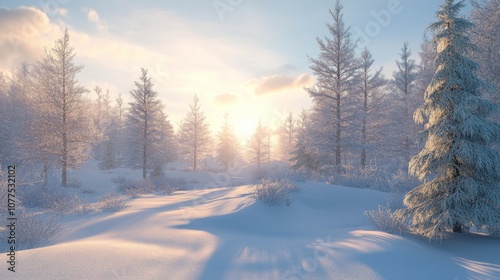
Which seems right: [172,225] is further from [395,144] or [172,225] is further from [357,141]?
[395,144]

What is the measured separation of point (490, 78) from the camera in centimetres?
1003

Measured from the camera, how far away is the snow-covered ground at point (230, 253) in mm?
3104

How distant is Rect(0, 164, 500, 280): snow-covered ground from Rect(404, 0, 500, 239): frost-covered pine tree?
0.58 metres

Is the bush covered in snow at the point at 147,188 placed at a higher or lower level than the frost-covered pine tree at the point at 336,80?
lower

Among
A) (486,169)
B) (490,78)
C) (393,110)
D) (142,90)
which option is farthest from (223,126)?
(486,169)

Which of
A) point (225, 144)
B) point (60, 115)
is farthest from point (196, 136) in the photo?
point (60, 115)

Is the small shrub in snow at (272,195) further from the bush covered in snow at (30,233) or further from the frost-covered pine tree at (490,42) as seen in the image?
the frost-covered pine tree at (490,42)

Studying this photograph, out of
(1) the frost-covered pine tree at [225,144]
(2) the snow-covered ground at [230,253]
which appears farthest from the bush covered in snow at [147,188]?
(1) the frost-covered pine tree at [225,144]

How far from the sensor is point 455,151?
503 centimetres

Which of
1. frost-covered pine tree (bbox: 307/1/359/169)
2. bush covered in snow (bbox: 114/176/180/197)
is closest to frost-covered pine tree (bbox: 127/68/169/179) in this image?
bush covered in snow (bbox: 114/176/180/197)

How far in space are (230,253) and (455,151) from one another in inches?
179

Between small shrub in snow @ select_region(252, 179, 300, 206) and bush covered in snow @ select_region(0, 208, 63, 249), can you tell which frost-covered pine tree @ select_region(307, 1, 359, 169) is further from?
bush covered in snow @ select_region(0, 208, 63, 249)

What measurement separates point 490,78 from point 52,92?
22.9 metres

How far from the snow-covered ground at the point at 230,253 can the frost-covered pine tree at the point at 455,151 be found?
582 mm
